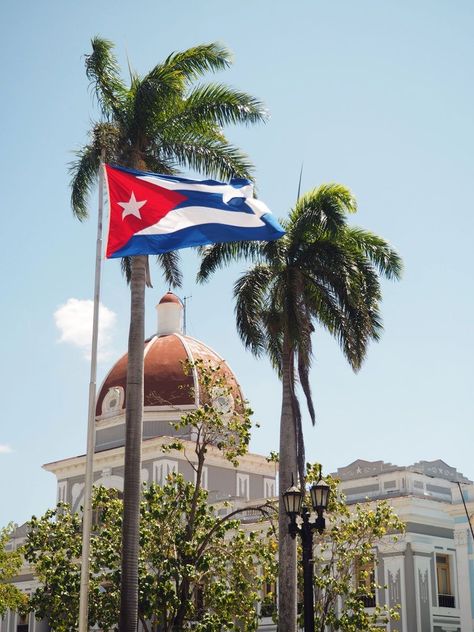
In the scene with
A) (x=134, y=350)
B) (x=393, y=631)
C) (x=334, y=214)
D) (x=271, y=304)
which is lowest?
(x=393, y=631)

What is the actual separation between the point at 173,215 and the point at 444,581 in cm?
2130

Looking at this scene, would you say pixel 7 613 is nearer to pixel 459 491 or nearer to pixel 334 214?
pixel 459 491

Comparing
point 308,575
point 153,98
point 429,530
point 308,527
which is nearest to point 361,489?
point 429,530

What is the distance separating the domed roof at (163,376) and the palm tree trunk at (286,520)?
18638 mm

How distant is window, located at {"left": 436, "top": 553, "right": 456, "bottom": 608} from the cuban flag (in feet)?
65.7

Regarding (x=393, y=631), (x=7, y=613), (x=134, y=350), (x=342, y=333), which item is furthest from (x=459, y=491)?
(x=7, y=613)

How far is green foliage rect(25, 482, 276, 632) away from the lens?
80.9 feet

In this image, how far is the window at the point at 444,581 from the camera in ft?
116

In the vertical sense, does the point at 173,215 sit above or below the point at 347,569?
above

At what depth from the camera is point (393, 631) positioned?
32312 millimetres

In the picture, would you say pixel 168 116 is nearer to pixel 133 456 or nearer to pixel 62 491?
pixel 133 456

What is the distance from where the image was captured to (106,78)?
23.5 meters

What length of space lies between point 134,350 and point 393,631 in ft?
51.0

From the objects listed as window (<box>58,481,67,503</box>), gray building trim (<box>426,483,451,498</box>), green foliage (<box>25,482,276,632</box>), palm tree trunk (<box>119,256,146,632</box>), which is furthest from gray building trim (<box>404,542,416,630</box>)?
window (<box>58,481,67,503</box>)
